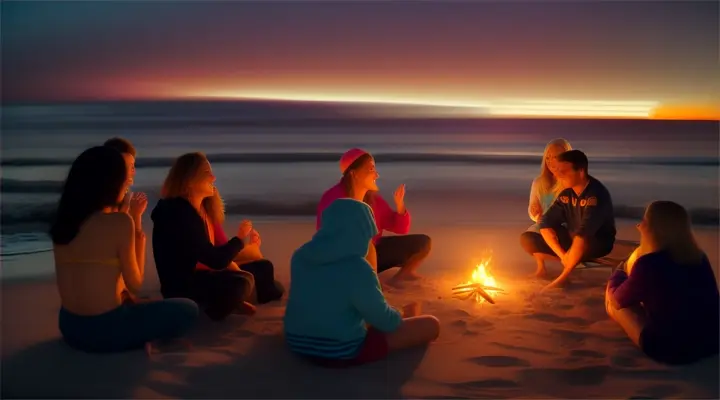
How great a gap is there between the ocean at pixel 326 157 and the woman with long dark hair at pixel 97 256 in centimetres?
375

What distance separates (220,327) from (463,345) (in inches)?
71.7

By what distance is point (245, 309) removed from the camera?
4961mm

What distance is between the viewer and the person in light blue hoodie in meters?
3.54

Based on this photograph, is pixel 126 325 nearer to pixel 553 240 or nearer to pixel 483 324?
pixel 483 324

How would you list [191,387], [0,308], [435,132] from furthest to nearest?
[435,132] → [0,308] → [191,387]

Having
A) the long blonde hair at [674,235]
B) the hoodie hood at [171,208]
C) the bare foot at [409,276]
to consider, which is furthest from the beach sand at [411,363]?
the hoodie hood at [171,208]

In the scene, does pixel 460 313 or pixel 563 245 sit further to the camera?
pixel 563 245

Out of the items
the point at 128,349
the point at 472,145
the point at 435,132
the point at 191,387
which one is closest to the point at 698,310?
the point at 191,387

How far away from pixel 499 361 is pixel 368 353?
88cm

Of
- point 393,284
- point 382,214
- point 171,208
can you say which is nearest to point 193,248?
point 171,208

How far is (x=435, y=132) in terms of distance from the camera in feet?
111

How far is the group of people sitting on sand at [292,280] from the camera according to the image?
11.8 ft

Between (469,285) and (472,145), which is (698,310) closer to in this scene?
(469,285)

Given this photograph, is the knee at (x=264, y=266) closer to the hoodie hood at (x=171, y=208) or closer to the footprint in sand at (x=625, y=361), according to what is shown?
the hoodie hood at (x=171, y=208)
